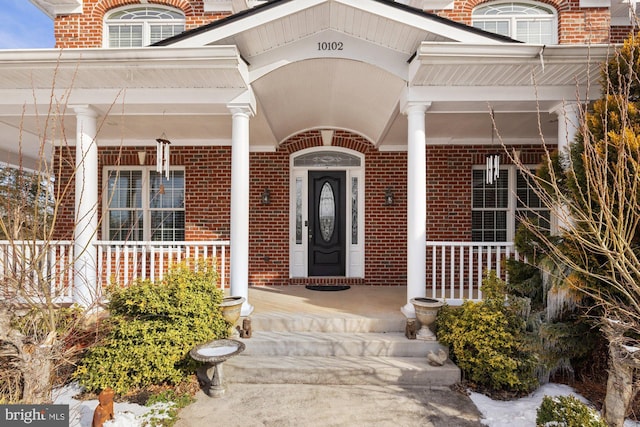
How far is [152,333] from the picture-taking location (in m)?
3.89

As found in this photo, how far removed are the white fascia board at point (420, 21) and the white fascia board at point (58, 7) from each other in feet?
19.1

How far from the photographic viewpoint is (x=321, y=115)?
672 centimetres

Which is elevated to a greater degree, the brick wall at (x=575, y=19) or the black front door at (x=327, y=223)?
the brick wall at (x=575, y=19)

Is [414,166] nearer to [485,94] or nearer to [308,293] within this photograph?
[485,94]

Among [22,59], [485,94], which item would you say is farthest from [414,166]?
[22,59]

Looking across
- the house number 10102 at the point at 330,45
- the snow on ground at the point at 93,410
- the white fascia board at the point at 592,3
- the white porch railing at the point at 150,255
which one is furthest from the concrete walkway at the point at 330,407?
the white fascia board at the point at 592,3

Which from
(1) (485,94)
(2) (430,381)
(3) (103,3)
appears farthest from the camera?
(3) (103,3)

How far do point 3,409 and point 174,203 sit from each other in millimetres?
A: 5323

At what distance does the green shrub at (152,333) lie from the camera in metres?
3.74

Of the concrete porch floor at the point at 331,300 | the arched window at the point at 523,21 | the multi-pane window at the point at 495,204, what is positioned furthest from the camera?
the multi-pane window at the point at 495,204

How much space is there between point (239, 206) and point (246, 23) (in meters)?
2.23

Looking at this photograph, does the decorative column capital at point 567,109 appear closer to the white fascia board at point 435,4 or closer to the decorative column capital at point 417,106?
the decorative column capital at point 417,106

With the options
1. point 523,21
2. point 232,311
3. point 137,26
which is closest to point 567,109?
point 523,21

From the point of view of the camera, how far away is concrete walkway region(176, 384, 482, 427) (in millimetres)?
3303
